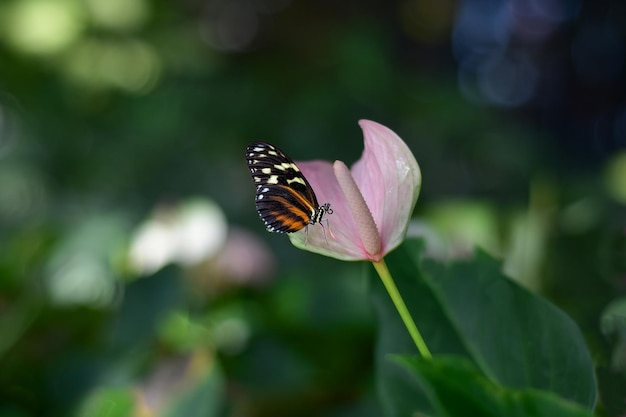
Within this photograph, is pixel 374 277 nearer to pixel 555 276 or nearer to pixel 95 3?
pixel 555 276

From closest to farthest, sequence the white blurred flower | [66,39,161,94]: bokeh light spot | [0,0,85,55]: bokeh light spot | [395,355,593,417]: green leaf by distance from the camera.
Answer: [395,355,593,417]: green leaf → the white blurred flower → [0,0,85,55]: bokeh light spot → [66,39,161,94]: bokeh light spot

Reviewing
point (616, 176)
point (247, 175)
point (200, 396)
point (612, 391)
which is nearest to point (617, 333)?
point (612, 391)

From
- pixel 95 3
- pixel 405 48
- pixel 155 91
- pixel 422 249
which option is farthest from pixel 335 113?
pixel 422 249

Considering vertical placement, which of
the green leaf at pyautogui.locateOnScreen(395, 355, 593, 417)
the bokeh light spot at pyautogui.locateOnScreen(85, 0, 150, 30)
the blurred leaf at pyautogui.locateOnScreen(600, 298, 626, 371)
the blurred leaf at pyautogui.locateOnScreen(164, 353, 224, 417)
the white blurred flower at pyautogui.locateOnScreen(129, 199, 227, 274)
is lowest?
the bokeh light spot at pyautogui.locateOnScreen(85, 0, 150, 30)

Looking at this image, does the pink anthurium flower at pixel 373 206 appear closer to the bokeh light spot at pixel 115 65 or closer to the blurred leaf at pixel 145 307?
the blurred leaf at pixel 145 307

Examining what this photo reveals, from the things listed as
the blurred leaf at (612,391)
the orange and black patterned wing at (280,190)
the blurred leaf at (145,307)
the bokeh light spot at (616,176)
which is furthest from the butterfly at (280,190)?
the bokeh light spot at (616,176)

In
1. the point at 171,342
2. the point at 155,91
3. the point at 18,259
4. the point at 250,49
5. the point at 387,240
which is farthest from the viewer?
the point at 250,49

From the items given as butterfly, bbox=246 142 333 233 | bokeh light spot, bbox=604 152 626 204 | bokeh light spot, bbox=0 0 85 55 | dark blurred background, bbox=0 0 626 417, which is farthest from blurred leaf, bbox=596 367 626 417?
bokeh light spot, bbox=0 0 85 55

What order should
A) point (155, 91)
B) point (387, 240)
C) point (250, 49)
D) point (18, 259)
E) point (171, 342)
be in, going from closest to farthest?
1. point (387, 240)
2. point (171, 342)
3. point (18, 259)
4. point (155, 91)
5. point (250, 49)

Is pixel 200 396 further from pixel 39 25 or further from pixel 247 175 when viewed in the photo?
pixel 247 175

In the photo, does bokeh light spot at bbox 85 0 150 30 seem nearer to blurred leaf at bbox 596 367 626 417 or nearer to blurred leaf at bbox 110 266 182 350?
blurred leaf at bbox 110 266 182 350
